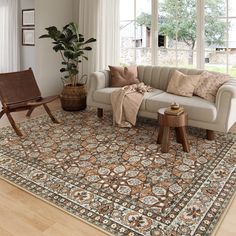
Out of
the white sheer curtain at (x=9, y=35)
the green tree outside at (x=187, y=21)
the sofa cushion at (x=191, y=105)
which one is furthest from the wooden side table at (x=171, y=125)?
the white sheer curtain at (x=9, y=35)

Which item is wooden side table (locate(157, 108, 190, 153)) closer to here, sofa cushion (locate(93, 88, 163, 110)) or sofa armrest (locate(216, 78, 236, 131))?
sofa armrest (locate(216, 78, 236, 131))

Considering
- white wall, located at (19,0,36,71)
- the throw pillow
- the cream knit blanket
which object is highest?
white wall, located at (19,0,36,71)

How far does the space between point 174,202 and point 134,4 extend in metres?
3.99

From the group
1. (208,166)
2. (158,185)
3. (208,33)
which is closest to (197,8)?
(208,33)

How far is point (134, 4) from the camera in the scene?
5109mm

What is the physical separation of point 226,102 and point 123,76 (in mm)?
1629

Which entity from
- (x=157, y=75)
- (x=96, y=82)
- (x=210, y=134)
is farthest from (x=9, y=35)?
(x=210, y=134)

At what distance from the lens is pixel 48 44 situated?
5465mm

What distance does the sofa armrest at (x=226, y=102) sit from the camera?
3.18 meters

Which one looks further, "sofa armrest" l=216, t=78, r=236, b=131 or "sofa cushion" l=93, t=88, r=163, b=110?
"sofa cushion" l=93, t=88, r=163, b=110

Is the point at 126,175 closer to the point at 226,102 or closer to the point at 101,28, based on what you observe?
the point at 226,102

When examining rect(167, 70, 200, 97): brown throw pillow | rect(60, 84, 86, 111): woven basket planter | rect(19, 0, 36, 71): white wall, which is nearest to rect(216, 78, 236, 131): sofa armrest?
rect(167, 70, 200, 97): brown throw pillow

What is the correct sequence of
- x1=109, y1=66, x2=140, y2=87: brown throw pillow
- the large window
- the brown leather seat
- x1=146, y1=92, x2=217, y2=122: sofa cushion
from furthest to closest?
1. the large window
2. x1=109, y1=66, x2=140, y2=87: brown throw pillow
3. the brown leather seat
4. x1=146, y1=92, x2=217, y2=122: sofa cushion

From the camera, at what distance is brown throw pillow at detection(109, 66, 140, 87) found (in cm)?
425
